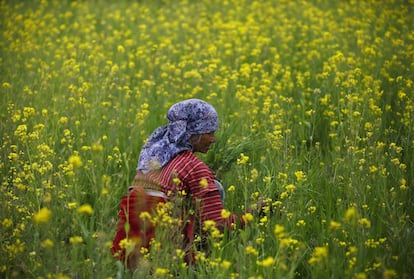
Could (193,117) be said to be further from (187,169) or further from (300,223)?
(300,223)

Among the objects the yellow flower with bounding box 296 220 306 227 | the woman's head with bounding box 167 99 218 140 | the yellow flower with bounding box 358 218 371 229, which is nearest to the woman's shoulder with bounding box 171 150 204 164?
the woman's head with bounding box 167 99 218 140

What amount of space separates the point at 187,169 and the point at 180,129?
0.28 m

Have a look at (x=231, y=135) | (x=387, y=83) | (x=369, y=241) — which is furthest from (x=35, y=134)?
(x=387, y=83)

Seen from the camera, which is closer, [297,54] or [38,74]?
[38,74]

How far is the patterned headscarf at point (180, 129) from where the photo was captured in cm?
410

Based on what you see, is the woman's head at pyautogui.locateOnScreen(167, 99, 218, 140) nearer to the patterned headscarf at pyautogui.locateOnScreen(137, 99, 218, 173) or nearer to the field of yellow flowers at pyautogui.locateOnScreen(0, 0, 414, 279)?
the patterned headscarf at pyautogui.locateOnScreen(137, 99, 218, 173)

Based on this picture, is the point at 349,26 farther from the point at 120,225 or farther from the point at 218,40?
the point at 120,225

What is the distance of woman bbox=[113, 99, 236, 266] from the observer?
3.93 metres

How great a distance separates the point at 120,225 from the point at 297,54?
441 centimetres

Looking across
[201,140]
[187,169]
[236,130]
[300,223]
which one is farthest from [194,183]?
[236,130]

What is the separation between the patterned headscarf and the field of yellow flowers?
11.8 inches

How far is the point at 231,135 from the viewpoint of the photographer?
211 inches

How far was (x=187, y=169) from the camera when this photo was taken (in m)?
4.00

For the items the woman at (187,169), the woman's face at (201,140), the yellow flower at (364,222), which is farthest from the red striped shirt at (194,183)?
the yellow flower at (364,222)
